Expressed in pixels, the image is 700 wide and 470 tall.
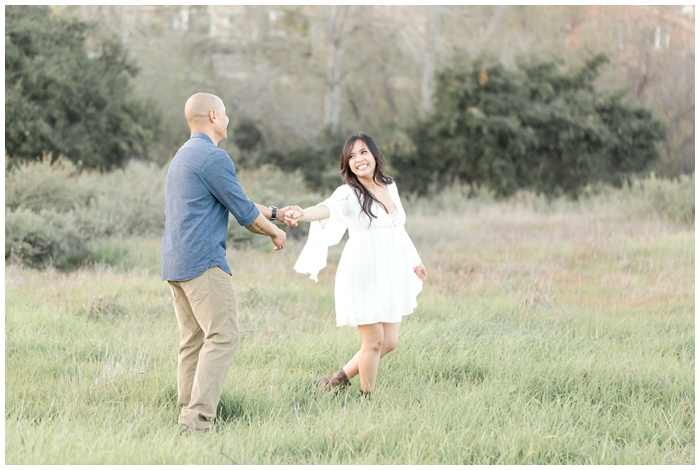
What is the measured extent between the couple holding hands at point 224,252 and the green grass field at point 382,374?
259mm

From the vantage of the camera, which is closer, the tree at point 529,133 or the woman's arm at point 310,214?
the woman's arm at point 310,214

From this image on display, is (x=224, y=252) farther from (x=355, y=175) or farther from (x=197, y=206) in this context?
(x=355, y=175)

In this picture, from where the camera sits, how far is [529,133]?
22281 mm

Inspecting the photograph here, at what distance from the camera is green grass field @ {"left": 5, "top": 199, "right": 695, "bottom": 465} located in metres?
4.43

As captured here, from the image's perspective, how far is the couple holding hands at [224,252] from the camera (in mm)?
4613

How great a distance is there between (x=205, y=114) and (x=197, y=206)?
54cm

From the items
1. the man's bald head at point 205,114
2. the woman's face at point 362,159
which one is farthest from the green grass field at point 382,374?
the man's bald head at point 205,114

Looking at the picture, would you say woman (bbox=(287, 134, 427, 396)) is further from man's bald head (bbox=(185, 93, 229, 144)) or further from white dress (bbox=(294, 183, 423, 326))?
man's bald head (bbox=(185, 93, 229, 144))

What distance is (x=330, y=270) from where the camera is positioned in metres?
11.0

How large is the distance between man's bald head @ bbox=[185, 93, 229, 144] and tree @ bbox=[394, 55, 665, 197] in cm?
1782

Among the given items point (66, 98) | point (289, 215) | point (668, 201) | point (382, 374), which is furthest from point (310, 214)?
point (66, 98)

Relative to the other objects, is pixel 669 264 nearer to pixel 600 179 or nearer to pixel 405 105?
pixel 600 179

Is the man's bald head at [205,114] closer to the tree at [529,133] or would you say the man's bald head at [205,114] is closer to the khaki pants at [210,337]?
the khaki pants at [210,337]

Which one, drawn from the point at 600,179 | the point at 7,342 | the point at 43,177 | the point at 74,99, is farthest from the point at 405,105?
the point at 7,342
